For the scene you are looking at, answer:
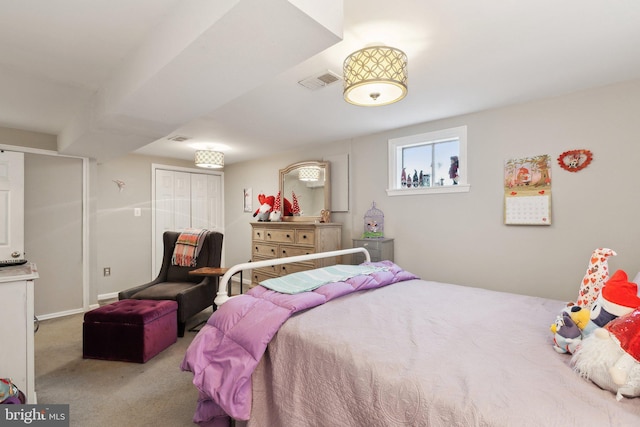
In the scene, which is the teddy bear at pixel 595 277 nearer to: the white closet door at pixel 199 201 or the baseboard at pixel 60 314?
the baseboard at pixel 60 314

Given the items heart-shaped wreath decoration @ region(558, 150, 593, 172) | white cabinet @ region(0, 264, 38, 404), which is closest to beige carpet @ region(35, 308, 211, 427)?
white cabinet @ region(0, 264, 38, 404)

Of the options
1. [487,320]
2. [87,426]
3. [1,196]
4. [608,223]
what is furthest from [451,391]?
[1,196]

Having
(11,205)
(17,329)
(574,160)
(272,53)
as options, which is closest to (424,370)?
(272,53)

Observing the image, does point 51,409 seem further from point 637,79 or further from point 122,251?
point 637,79

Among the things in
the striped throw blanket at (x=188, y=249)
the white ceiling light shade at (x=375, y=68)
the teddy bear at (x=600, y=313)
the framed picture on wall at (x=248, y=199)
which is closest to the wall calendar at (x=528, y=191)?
the white ceiling light shade at (x=375, y=68)

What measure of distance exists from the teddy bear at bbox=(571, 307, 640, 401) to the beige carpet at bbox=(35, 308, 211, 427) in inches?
77.1

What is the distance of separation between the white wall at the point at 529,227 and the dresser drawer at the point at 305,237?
76 centimetres

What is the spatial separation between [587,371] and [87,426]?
8.05 ft

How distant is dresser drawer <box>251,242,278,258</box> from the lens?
167 inches

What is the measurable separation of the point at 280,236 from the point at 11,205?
116 inches

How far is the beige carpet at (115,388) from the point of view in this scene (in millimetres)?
1867

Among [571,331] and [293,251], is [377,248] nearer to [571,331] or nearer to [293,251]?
[293,251]

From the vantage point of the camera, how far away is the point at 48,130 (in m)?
3.63

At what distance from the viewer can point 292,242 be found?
398 cm
